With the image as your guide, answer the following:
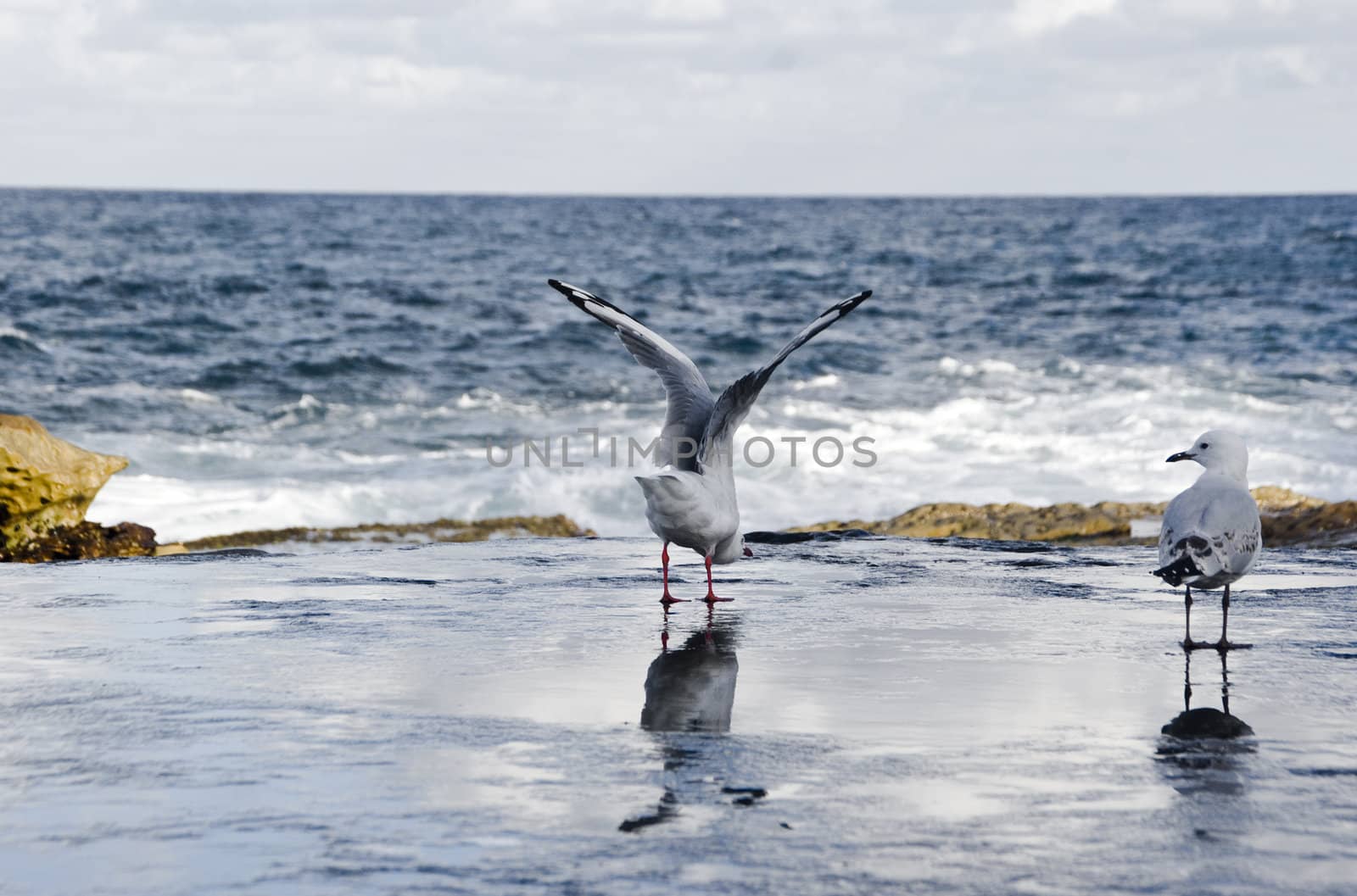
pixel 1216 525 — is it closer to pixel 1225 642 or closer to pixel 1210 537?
pixel 1210 537

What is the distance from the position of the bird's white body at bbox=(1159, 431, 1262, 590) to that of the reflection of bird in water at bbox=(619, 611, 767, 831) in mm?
2010

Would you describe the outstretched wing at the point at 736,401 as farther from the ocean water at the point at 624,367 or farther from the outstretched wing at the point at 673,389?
the ocean water at the point at 624,367

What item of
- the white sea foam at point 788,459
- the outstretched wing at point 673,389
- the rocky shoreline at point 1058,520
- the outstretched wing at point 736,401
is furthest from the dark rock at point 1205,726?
the white sea foam at point 788,459

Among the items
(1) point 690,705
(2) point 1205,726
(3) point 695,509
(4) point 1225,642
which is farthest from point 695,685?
(4) point 1225,642

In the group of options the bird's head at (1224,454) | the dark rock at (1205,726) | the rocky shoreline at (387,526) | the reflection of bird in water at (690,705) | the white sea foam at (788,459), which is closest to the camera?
the reflection of bird in water at (690,705)

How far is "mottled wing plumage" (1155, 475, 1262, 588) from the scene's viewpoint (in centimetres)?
625

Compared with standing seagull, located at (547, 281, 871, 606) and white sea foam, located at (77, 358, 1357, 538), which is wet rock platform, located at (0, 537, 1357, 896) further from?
white sea foam, located at (77, 358, 1357, 538)

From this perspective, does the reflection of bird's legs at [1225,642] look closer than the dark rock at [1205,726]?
No

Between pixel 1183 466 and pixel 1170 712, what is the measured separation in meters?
14.1

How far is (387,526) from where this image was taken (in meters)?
13.9

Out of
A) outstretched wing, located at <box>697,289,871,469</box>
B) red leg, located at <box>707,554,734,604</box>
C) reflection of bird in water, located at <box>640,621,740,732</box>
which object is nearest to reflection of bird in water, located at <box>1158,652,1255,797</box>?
reflection of bird in water, located at <box>640,621,740,732</box>

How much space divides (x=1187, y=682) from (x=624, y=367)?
71.7 feet

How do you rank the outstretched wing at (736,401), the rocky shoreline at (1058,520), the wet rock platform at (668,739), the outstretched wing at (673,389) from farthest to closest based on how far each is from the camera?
the rocky shoreline at (1058,520) < the outstretched wing at (673,389) < the outstretched wing at (736,401) < the wet rock platform at (668,739)

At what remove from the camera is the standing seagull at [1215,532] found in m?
6.27
